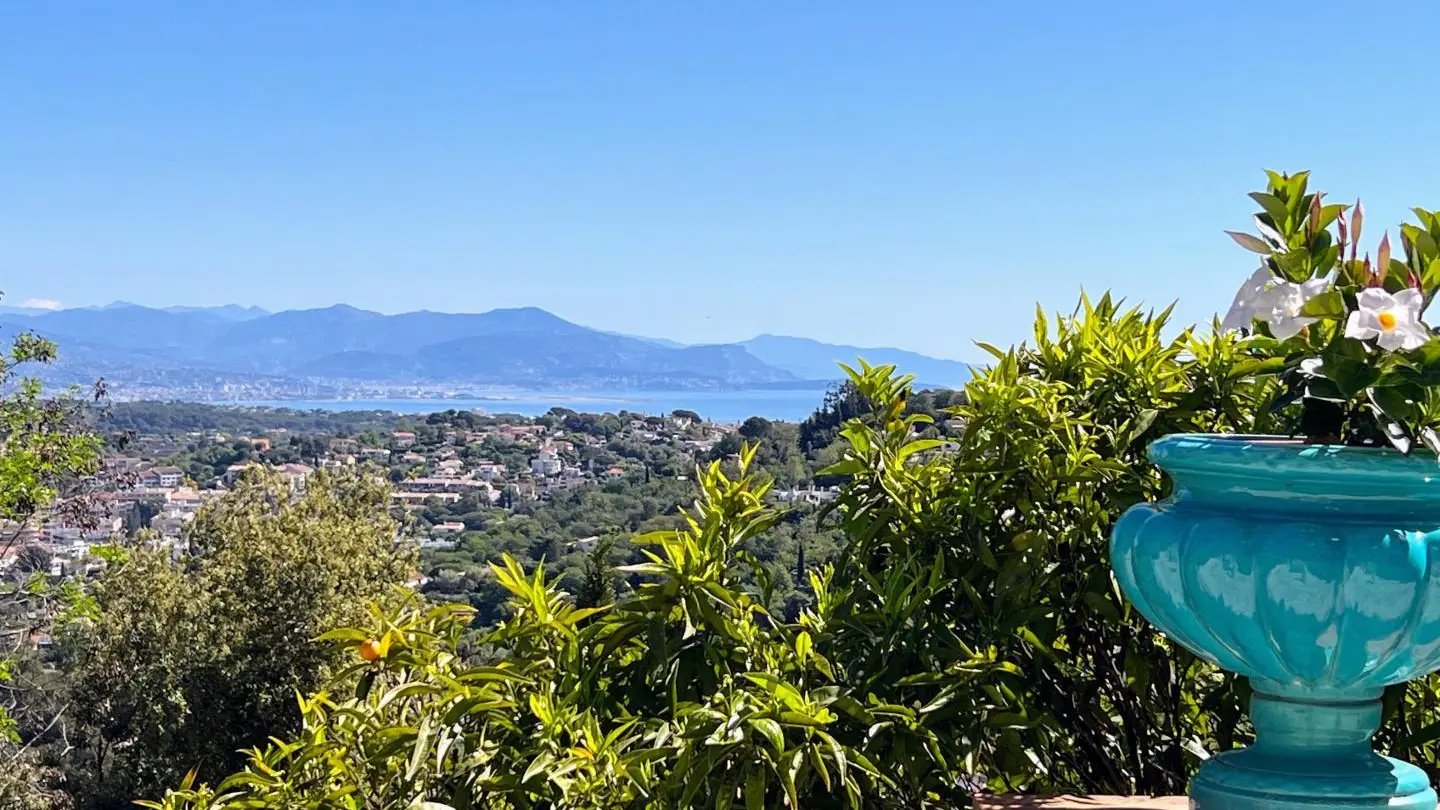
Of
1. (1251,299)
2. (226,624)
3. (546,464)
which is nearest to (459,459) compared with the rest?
(546,464)

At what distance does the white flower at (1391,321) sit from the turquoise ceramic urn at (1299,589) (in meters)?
0.10

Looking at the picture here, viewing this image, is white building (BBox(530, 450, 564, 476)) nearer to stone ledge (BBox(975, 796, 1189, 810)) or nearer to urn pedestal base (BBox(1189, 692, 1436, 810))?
stone ledge (BBox(975, 796, 1189, 810))

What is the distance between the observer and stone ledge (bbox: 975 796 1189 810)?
4.96ft

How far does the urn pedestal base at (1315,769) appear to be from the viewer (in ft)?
3.68

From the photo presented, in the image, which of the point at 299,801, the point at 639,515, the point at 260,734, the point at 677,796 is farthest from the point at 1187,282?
the point at 639,515

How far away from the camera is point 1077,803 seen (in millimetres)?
1552

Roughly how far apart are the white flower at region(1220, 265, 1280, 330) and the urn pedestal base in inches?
13.9

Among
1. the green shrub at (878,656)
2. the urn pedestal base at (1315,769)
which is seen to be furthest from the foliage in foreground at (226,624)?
the urn pedestal base at (1315,769)

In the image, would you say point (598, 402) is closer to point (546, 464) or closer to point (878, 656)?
point (546, 464)

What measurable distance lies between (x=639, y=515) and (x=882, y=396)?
25.4m

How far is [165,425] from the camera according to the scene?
72688 millimetres

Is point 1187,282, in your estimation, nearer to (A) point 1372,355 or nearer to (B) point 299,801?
(A) point 1372,355

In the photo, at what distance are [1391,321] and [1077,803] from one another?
0.77 meters

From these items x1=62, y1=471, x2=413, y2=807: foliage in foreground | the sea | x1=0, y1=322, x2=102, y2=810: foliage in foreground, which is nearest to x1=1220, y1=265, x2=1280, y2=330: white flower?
x1=62, y1=471, x2=413, y2=807: foliage in foreground
